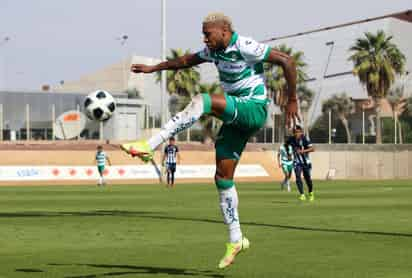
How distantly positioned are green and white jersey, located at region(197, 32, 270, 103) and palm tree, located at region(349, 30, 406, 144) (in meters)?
72.5

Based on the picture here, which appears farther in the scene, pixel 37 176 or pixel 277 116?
pixel 277 116

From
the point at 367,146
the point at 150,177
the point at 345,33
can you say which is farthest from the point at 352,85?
the point at 150,177

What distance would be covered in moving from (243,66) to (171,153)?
110ft

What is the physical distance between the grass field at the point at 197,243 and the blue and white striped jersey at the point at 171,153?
20302 millimetres


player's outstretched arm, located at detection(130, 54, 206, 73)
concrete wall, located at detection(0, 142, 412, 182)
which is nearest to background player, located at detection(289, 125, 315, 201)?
player's outstretched arm, located at detection(130, 54, 206, 73)

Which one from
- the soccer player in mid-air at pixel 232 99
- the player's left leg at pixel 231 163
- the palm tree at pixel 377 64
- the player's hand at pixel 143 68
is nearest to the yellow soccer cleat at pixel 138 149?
the soccer player in mid-air at pixel 232 99

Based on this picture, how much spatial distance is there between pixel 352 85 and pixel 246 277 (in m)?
103

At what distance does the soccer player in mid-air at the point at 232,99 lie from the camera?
33.4 ft

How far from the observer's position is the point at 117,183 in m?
53.4

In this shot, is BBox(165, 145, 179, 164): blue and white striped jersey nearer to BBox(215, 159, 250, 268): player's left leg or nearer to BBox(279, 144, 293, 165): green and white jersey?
BBox(279, 144, 293, 165): green and white jersey

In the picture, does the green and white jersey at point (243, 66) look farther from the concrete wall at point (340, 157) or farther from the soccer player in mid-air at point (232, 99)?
the concrete wall at point (340, 157)

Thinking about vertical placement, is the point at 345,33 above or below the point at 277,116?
above

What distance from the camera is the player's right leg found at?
9773 millimetres

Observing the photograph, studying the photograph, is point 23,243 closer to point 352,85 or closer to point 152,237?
point 152,237
